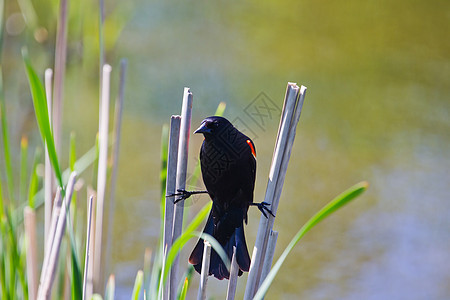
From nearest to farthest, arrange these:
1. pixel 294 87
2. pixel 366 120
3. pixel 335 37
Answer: pixel 294 87 → pixel 366 120 → pixel 335 37

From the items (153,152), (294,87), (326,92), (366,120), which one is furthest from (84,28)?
(294,87)

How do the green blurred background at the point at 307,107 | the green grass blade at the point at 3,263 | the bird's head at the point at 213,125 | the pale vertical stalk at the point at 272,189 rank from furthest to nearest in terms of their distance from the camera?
1. the green blurred background at the point at 307,107
2. the green grass blade at the point at 3,263
3. the bird's head at the point at 213,125
4. the pale vertical stalk at the point at 272,189

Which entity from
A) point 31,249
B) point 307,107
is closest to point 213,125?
point 31,249

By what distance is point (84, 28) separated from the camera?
13.3 ft

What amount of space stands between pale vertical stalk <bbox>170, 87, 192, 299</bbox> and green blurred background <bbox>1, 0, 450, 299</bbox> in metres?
1.04

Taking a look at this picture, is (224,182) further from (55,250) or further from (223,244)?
(55,250)

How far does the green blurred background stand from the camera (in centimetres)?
288

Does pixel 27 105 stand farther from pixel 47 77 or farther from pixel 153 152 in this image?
pixel 47 77

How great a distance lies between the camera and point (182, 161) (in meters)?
1.07

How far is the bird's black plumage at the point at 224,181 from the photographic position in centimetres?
117

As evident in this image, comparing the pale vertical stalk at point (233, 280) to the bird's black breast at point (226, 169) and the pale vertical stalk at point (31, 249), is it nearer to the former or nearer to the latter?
the bird's black breast at point (226, 169)

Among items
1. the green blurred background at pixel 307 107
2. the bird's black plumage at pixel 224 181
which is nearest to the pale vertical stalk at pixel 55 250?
the bird's black plumage at pixel 224 181

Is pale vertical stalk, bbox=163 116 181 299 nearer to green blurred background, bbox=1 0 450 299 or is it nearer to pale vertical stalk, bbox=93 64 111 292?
pale vertical stalk, bbox=93 64 111 292

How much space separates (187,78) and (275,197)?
3.05 meters
